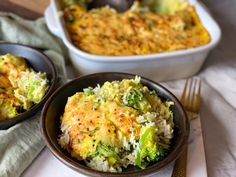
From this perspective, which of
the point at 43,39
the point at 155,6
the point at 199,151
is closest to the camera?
the point at 199,151

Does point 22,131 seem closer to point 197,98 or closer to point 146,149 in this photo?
point 146,149

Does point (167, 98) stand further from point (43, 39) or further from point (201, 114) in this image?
point (43, 39)

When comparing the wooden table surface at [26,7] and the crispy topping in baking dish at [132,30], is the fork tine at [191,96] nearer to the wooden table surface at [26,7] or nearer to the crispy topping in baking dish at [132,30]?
the crispy topping in baking dish at [132,30]

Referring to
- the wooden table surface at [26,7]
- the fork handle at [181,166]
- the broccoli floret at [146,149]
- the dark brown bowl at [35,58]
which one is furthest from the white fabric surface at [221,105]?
the wooden table surface at [26,7]

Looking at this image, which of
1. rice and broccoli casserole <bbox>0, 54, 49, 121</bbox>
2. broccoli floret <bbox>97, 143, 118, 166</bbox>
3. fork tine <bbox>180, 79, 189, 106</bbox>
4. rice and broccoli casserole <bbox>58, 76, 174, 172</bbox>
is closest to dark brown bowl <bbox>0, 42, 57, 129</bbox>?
rice and broccoli casserole <bbox>0, 54, 49, 121</bbox>

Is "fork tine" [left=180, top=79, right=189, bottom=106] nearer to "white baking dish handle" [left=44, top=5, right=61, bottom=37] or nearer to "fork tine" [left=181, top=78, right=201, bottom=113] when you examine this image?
"fork tine" [left=181, top=78, right=201, bottom=113]

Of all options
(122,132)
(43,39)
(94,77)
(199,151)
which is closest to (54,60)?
(43,39)

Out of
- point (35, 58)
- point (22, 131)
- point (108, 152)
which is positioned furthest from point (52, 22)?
point (108, 152)
